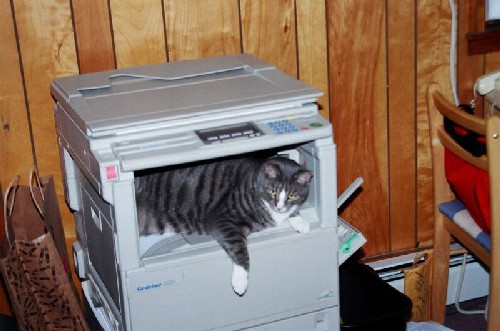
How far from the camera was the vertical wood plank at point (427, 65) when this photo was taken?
250 cm

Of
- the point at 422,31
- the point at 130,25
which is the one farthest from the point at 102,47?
the point at 422,31

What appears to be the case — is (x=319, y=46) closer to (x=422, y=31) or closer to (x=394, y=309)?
(x=422, y=31)

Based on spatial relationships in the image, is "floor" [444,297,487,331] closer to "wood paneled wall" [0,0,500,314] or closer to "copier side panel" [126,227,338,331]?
"wood paneled wall" [0,0,500,314]

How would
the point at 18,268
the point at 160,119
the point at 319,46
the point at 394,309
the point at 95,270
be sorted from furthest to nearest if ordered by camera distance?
the point at 319,46, the point at 394,309, the point at 95,270, the point at 18,268, the point at 160,119

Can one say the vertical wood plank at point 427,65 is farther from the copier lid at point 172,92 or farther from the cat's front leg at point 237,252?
the cat's front leg at point 237,252

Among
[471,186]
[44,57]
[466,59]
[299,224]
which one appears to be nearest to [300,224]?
[299,224]

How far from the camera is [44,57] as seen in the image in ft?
7.22

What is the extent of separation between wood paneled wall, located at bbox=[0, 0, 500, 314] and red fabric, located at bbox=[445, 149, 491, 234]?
0.79 ft

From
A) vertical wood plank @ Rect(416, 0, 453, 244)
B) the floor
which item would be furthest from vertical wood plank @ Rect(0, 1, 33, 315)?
the floor

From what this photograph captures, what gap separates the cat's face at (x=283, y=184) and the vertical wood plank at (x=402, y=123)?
709 mm

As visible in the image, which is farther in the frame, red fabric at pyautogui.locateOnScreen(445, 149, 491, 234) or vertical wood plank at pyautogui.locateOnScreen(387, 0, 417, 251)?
vertical wood plank at pyautogui.locateOnScreen(387, 0, 417, 251)

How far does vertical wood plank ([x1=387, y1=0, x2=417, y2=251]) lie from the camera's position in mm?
2479

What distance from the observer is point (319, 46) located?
2.42 m

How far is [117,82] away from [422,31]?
3.29 ft
